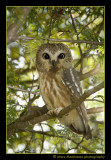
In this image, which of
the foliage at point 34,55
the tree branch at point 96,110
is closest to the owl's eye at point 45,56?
the foliage at point 34,55

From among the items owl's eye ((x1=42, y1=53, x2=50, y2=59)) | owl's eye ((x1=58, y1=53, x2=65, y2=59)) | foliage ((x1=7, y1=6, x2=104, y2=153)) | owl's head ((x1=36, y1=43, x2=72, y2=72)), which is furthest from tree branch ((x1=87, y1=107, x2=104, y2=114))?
owl's eye ((x1=42, y1=53, x2=50, y2=59))

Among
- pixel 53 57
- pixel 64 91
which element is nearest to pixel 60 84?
pixel 64 91

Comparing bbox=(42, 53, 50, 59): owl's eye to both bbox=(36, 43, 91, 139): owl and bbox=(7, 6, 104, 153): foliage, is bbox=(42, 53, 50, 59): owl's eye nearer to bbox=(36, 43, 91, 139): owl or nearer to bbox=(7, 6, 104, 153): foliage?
bbox=(36, 43, 91, 139): owl

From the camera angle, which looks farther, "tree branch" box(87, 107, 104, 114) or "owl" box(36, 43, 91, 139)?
"tree branch" box(87, 107, 104, 114)

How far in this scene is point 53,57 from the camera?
3119 mm

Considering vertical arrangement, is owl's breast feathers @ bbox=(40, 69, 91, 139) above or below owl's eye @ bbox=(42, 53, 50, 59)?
below

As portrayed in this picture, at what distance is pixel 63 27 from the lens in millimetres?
3209

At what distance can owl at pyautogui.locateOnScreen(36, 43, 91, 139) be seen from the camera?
10.1 feet

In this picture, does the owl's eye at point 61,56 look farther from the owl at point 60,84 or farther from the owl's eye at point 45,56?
the owl's eye at point 45,56

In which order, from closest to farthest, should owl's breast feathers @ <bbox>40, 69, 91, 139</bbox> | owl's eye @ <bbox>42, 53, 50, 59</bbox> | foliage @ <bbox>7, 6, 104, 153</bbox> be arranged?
foliage @ <bbox>7, 6, 104, 153</bbox>
owl's breast feathers @ <bbox>40, 69, 91, 139</bbox>
owl's eye @ <bbox>42, 53, 50, 59</bbox>

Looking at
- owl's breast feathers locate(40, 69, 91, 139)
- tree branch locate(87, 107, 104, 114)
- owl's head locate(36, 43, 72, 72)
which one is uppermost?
owl's head locate(36, 43, 72, 72)
